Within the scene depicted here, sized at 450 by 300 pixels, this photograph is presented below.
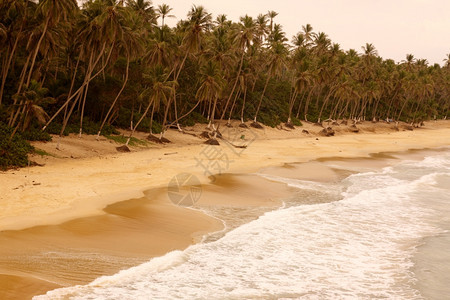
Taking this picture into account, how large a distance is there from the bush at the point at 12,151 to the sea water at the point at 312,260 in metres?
13.9

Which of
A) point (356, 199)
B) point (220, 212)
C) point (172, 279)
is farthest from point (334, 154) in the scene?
point (172, 279)

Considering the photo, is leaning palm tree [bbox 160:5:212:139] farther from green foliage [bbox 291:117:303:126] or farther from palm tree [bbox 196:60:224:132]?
green foliage [bbox 291:117:303:126]

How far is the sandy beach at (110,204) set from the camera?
372 inches

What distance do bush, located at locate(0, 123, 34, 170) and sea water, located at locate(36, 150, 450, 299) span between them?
1388 centimetres

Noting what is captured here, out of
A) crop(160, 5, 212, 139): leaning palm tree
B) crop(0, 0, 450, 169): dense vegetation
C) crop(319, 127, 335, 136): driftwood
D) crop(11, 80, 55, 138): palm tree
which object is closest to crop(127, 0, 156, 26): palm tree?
crop(0, 0, 450, 169): dense vegetation

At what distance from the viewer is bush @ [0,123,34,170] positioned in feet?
66.5

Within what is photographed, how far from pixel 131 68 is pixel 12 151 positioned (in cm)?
1905

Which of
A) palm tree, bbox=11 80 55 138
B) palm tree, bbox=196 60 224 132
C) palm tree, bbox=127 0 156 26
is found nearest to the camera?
palm tree, bbox=11 80 55 138

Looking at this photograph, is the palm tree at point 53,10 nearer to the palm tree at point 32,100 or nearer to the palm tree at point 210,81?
the palm tree at point 32,100

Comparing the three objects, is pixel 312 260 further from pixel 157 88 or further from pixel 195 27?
pixel 195 27

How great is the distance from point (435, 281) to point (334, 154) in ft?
92.1

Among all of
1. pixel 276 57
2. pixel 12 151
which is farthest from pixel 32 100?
pixel 276 57

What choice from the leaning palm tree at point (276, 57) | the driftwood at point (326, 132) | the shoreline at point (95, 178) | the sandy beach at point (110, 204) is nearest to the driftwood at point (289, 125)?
the driftwood at point (326, 132)

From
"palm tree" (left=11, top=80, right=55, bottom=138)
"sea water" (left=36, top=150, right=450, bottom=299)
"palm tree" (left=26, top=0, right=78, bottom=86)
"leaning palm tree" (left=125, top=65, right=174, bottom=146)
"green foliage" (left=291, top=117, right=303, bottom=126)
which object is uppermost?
"palm tree" (left=26, top=0, right=78, bottom=86)
